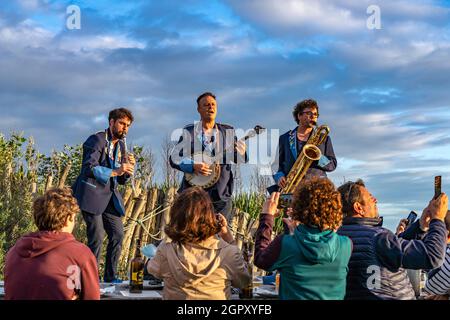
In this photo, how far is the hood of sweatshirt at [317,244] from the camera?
3137mm

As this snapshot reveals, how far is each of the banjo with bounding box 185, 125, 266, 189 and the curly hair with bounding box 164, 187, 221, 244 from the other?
2.43 metres

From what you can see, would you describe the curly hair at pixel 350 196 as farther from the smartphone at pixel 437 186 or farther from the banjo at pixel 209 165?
the banjo at pixel 209 165

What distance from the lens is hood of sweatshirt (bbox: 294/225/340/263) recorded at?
3.14 metres

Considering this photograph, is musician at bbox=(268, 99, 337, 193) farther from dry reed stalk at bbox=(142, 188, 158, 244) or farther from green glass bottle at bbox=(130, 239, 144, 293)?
dry reed stalk at bbox=(142, 188, 158, 244)

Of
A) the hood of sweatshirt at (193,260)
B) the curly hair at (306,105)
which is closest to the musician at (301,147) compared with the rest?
the curly hair at (306,105)

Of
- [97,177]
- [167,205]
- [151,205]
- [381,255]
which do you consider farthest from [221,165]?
[151,205]

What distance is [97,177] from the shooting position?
587 cm

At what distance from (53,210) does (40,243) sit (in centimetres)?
18

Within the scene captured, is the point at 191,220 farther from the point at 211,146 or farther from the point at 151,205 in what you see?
the point at 151,205

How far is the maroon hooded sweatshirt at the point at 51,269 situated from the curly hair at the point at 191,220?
47 centimetres

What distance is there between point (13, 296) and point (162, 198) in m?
6.40
